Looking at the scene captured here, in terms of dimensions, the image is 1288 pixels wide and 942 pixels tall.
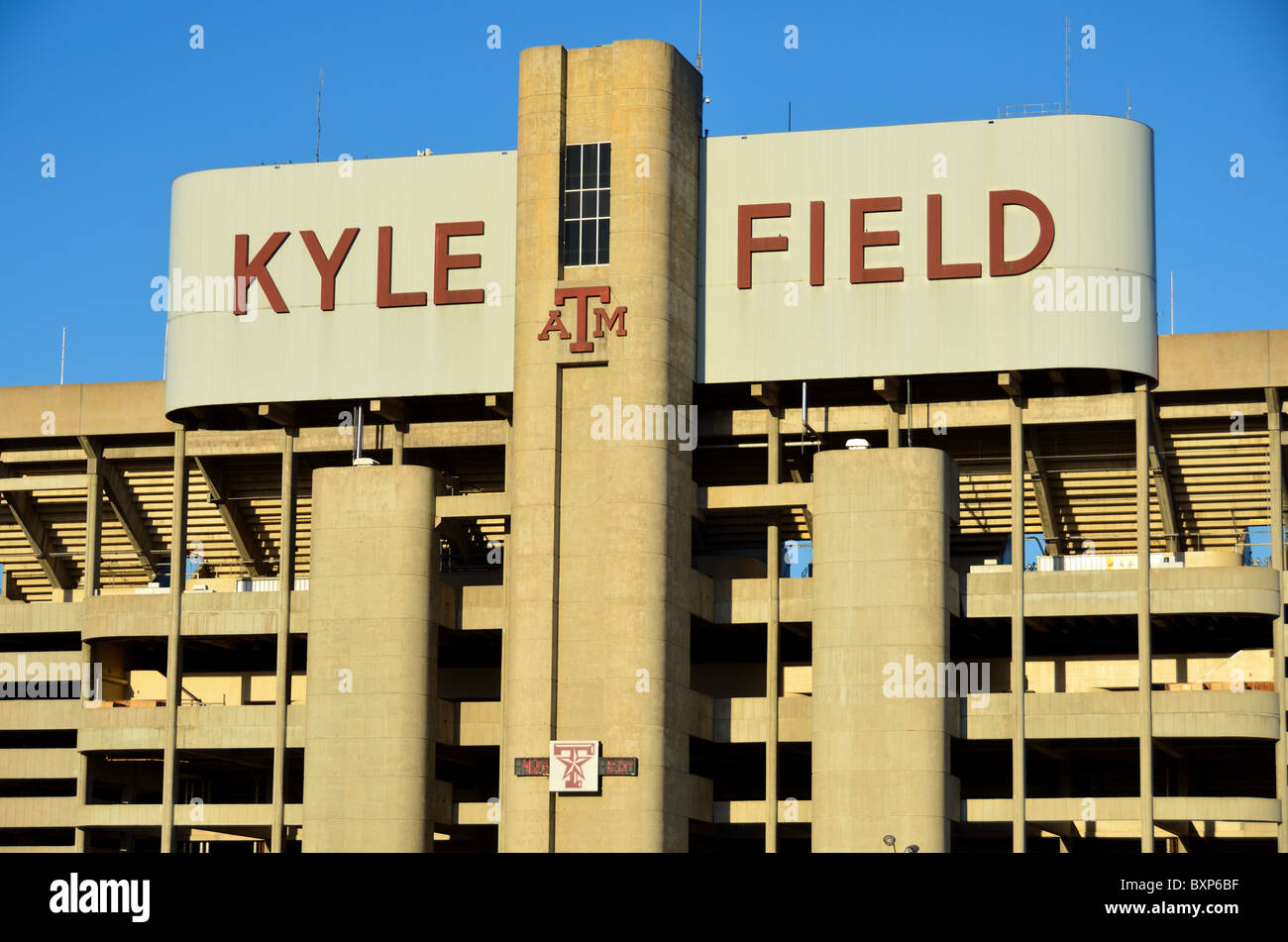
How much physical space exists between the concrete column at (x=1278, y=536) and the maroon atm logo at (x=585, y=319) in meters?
25.2

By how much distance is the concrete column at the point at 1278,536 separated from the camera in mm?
74688

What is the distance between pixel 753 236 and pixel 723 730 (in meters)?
18.9

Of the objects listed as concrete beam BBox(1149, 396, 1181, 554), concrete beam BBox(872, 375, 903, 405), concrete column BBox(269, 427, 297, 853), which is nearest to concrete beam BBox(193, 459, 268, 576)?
concrete column BBox(269, 427, 297, 853)

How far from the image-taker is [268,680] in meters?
88.9

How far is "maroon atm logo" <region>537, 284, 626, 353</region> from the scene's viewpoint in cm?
7550

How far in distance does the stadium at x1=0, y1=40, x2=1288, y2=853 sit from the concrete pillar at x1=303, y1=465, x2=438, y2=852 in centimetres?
14

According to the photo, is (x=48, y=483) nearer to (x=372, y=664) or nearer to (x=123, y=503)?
(x=123, y=503)

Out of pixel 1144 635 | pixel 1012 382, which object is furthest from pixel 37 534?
pixel 1144 635

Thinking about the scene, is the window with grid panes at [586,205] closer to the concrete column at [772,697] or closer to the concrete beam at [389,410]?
the concrete beam at [389,410]

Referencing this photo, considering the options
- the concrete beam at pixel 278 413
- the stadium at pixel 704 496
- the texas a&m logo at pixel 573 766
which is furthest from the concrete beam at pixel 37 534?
the texas a&m logo at pixel 573 766

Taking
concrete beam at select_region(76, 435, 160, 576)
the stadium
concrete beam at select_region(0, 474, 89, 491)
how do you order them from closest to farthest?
the stadium
concrete beam at select_region(0, 474, 89, 491)
concrete beam at select_region(76, 435, 160, 576)

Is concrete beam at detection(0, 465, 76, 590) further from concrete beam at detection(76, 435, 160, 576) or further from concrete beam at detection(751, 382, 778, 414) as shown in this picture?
concrete beam at detection(751, 382, 778, 414)
